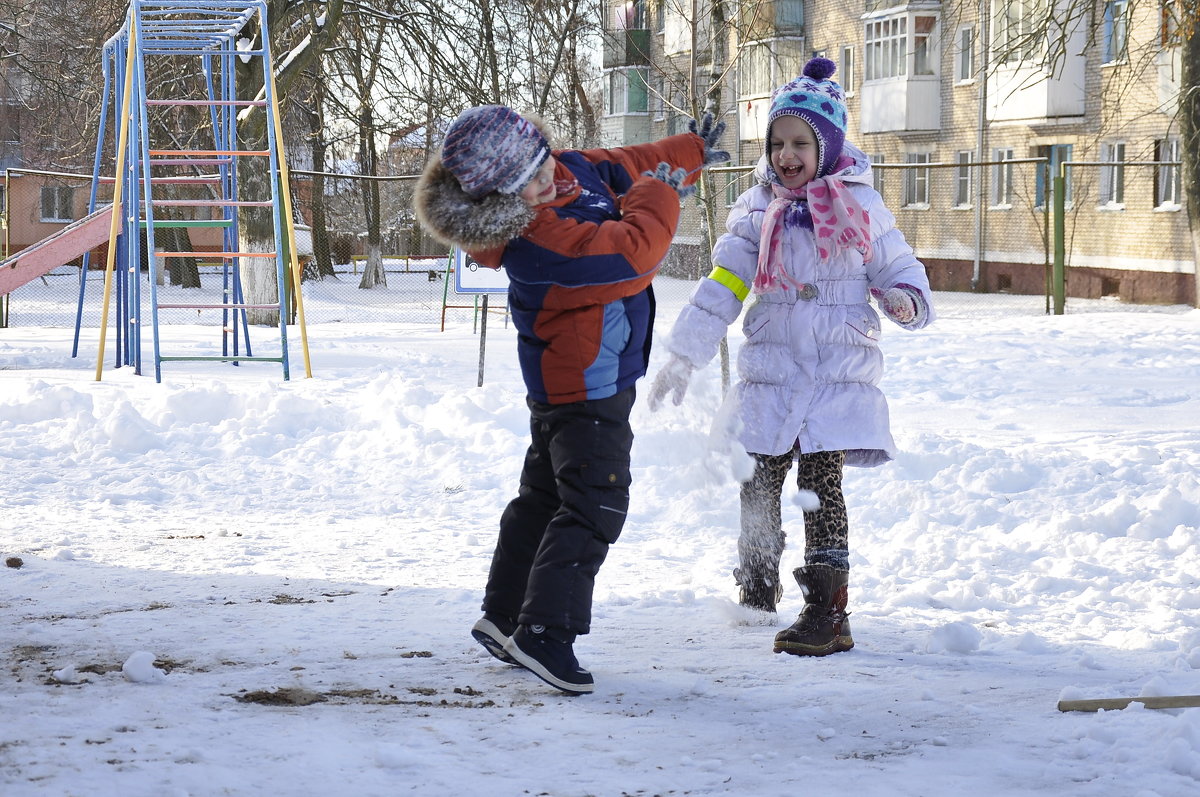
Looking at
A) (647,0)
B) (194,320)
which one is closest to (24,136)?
(194,320)

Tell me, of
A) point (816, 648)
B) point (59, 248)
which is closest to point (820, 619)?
point (816, 648)

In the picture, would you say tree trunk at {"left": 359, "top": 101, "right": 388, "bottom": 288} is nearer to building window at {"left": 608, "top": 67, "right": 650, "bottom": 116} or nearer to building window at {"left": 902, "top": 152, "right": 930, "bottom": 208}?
building window at {"left": 902, "top": 152, "right": 930, "bottom": 208}

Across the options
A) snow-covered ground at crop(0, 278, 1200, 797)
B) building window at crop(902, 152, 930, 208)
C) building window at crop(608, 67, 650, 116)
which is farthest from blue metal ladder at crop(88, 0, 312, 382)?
building window at crop(608, 67, 650, 116)

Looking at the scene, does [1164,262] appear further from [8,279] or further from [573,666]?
[573,666]

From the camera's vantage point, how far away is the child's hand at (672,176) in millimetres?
3557

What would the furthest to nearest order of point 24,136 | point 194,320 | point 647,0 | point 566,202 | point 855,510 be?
point 24,136, point 194,320, point 647,0, point 855,510, point 566,202

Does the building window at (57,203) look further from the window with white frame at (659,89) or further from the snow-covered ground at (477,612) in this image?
the snow-covered ground at (477,612)

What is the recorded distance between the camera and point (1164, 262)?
914 inches

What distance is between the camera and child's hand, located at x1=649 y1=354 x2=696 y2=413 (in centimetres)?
397

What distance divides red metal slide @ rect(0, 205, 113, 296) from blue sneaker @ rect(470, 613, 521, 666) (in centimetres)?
870

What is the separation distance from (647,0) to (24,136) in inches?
1364

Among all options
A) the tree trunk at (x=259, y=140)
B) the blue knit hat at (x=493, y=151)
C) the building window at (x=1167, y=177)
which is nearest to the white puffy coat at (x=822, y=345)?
the blue knit hat at (x=493, y=151)

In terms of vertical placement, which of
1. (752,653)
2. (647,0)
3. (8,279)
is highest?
Answer: (647,0)

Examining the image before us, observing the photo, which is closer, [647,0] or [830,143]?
[830,143]
